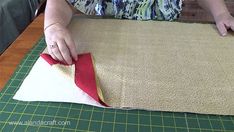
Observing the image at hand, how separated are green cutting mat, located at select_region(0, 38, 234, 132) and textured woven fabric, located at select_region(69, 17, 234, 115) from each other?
0.06ft

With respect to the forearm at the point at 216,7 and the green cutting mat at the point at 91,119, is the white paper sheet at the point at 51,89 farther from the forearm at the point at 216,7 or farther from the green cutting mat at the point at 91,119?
the forearm at the point at 216,7

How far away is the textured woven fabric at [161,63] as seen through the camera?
515 mm

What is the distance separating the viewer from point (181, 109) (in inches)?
19.6

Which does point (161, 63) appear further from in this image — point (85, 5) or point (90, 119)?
point (85, 5)

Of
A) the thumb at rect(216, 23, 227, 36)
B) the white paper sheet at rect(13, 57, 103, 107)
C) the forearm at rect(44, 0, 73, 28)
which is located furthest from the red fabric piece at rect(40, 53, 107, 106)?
the thumb at rect(216, 23, 227, 36)

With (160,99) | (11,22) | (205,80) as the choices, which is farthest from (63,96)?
(11,22)

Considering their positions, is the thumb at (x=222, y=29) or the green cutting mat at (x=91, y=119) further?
the thumb at (x=222, y=29)

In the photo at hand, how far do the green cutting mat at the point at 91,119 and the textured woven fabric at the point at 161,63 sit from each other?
19 mm

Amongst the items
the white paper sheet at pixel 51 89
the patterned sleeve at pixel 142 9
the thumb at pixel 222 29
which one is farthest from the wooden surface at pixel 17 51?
the thumb at pixel 222 29

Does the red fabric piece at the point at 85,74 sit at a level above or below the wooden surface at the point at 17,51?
above

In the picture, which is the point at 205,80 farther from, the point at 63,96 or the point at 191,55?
the point at 63,96

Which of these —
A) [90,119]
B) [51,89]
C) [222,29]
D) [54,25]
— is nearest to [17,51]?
[54,25]

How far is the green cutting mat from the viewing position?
0.46 metres

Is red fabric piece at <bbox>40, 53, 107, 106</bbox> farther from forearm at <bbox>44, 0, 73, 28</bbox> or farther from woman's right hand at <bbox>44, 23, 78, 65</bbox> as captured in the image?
forearm at <bbox>44, 0, 73, 28</bbox>
